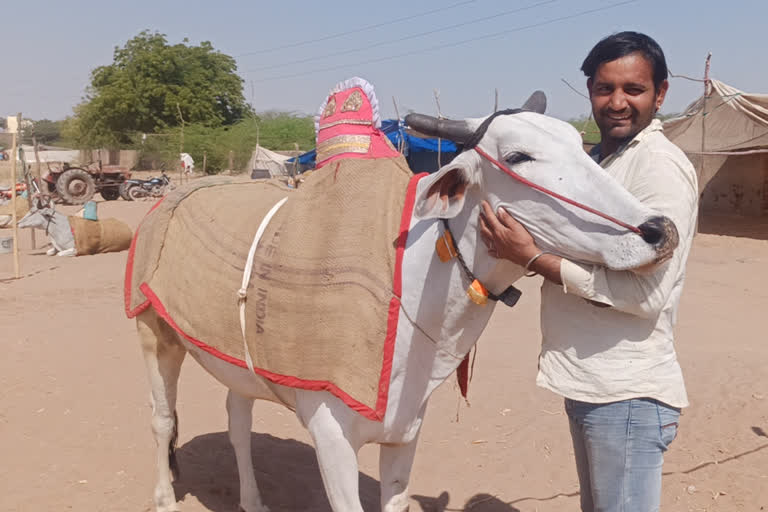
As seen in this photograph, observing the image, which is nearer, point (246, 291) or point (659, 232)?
point (659, 232)

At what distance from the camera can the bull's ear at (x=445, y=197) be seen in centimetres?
213

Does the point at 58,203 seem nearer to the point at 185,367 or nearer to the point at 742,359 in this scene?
the point at 185,367

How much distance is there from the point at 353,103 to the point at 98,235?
1111 cm

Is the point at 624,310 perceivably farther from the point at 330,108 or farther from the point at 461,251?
the point at 330,108

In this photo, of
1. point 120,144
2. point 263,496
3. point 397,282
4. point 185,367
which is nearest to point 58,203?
point 120,144

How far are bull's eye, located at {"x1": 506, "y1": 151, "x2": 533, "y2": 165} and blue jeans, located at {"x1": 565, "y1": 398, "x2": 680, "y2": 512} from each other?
0.78 m

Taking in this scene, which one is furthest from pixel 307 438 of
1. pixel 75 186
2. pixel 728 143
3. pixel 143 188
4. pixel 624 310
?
pixel 143 188

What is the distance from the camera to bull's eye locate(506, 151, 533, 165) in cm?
202

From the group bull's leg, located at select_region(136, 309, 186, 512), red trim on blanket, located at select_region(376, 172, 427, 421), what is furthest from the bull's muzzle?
bull's leg, located at select_region(136, 309, 186, 512)

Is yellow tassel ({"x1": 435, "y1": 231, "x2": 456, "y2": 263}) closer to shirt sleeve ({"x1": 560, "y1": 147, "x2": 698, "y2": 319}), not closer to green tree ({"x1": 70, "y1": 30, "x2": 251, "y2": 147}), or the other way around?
shirt sleeve ({"x1": 560, "y1": 147, "x2": 698, "y2": 319})

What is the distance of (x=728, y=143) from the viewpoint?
45.0ft

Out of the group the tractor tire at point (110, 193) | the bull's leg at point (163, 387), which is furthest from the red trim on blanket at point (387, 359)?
the tractor tire at point (110, 193)

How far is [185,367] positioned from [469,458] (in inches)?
120

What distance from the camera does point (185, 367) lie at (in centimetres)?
634
